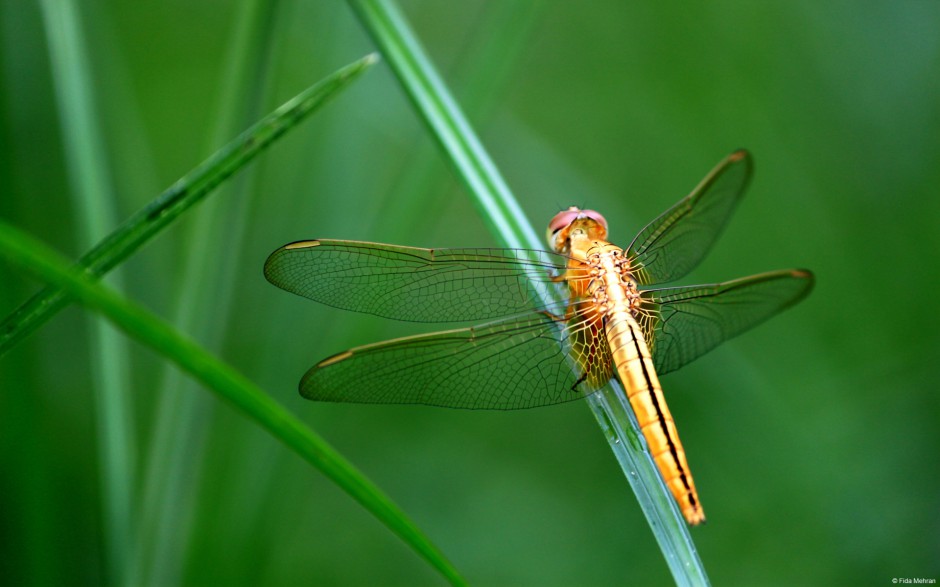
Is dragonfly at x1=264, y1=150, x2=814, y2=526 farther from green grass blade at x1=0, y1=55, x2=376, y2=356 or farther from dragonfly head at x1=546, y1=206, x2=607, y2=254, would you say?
green grass blade at x1=0, y1=55, x2=376, y2=356

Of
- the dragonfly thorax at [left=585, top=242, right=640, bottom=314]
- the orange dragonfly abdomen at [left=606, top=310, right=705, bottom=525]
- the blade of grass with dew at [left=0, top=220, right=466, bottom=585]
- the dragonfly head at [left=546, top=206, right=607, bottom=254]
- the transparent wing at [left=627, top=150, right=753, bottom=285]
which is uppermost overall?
the dragonfly head at [left=546, top=206, right=607, bottom=254]

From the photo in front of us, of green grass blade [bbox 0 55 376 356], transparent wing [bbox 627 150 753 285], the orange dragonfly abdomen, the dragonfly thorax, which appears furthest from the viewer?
transparent wing [bbox 627 150 753 285]

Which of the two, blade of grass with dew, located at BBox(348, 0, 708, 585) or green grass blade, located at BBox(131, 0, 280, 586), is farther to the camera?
green grass blade, located at BBox(131, 0, 280, 586)

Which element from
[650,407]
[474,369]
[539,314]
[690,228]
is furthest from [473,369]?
[690,228]

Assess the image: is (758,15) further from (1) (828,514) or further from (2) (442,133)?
(2) (442,133)

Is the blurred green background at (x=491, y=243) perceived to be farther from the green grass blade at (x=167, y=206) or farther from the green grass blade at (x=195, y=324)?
the green grass blade at (x=167, y=206)

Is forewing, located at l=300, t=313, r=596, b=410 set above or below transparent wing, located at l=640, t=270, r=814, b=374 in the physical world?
below

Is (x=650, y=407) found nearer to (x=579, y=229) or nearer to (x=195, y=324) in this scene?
(x=579, y=229)

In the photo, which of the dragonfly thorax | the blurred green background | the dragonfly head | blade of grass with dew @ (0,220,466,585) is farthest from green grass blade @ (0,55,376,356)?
the dragonfly head
